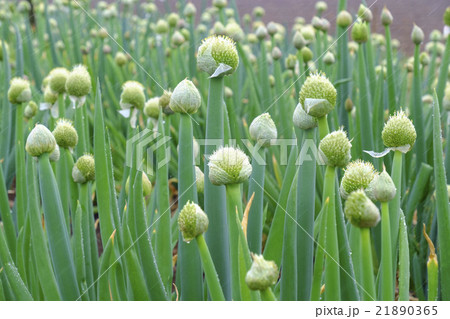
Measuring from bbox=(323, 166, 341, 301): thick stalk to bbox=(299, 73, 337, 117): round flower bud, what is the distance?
62mm

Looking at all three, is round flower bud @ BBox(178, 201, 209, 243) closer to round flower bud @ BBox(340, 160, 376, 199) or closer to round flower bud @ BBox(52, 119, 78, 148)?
round flower bud @ BBox(340, 160, 376, 199)

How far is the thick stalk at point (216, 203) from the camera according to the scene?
0.61m

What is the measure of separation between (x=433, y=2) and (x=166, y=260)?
0.47m

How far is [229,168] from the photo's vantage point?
497 millimetres

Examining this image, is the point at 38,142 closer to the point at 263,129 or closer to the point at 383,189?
the point at 263,129

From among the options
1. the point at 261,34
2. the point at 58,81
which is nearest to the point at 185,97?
the point at 58,81

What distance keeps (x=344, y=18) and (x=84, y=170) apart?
0.72m

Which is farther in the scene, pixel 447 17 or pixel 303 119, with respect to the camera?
pixel 447 17

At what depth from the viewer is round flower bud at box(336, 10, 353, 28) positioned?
47.2 inches

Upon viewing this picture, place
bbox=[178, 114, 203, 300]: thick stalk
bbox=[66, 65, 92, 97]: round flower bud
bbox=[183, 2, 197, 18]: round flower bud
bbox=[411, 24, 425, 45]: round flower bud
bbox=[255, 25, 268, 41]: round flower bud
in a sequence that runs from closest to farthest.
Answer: bbox=[178, 114, 203, 300]: thick stalk
bbox=[66, 65, 92, 97]: round flower bud
bbox=[411, 24, 425, 45]: round flower bud
bbox=[255, 25, 268, 41]: round flower bud
bbox=[183, 2, 197, 18]: round flower bud

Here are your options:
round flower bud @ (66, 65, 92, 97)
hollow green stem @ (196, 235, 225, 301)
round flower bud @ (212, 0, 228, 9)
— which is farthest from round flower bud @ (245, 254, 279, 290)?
round flower bud @ (212, 0, 228, 9)

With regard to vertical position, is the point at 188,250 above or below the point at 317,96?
below

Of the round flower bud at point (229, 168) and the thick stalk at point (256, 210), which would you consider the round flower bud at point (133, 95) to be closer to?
the thick stalk at point (256, 210)

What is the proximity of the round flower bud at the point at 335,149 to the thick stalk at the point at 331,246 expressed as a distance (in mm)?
18
